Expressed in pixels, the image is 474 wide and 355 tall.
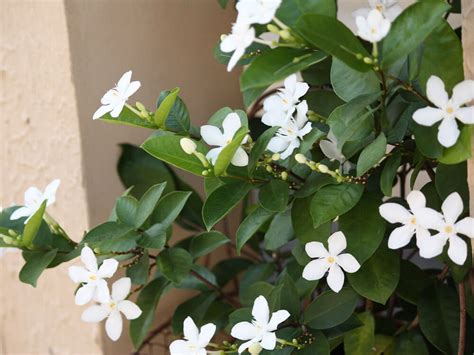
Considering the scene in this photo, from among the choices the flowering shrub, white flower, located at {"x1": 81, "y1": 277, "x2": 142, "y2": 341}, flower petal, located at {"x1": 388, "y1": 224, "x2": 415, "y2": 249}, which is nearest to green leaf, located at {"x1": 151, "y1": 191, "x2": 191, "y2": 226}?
the flowering shrub

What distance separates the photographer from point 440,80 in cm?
61

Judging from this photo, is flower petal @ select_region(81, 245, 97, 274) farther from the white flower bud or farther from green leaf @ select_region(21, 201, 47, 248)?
the white flower bud

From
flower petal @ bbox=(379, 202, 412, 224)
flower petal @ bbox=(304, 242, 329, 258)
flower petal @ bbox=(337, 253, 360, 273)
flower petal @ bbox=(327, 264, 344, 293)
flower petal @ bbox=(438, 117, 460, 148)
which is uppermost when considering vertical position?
flower petal @ bbox=(438, 117, 460, 148)

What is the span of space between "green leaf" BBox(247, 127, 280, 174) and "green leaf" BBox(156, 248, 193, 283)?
22 centimetres

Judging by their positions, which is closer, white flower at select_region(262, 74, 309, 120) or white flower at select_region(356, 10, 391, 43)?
white flower at select_region(356, 10, 391, 43)

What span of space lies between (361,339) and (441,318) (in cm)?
10

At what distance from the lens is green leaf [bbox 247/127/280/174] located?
715 millimetres

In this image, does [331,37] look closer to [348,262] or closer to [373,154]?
[373,154]

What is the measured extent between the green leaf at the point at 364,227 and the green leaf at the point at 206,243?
26 cm

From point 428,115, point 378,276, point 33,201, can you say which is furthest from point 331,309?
point 33,201

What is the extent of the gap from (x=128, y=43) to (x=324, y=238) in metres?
0.57

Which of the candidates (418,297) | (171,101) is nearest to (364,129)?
(171,101)

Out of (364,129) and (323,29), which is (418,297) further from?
(323,29)

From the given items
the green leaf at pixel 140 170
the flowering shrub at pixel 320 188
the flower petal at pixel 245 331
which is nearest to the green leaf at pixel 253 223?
the flowering shrub at pixel 320 188
